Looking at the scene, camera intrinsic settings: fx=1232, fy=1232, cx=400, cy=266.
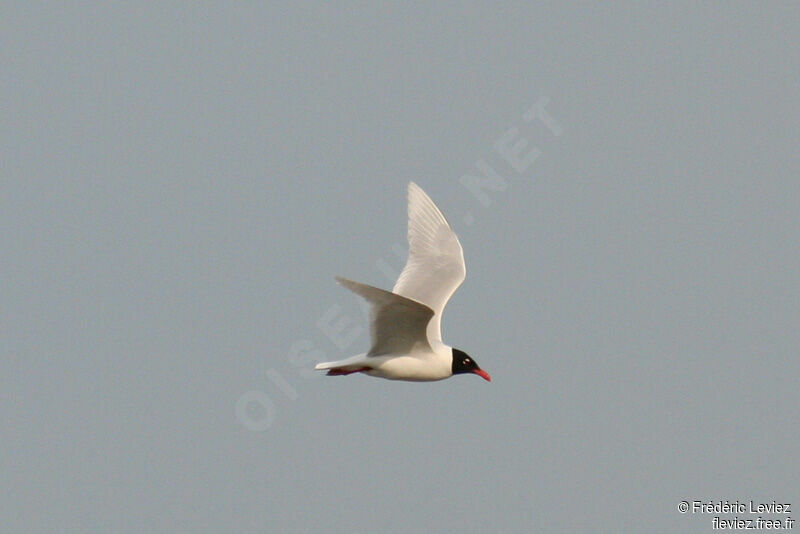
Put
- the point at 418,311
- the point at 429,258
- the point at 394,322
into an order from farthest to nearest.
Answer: the point at 429,258, the point at 394,322, the point at 418,311

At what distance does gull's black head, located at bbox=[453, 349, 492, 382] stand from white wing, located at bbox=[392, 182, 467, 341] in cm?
72

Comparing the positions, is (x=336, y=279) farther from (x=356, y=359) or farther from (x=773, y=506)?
(x=773, y=506)

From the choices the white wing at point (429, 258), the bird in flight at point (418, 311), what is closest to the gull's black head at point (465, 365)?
the bird in flight at point (418, 311)

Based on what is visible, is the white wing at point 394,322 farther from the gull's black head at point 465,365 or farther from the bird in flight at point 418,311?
the gull's black head at point 465,365

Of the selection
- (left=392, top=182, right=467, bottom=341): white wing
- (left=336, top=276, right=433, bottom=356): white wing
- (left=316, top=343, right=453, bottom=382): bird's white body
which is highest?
(left=392, top=182, right=467, bottom=341): white wing

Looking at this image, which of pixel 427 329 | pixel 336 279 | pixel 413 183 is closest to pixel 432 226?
pixel 413 183

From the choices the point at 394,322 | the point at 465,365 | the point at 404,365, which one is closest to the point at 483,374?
the point at 465,365

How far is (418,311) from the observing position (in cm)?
1563

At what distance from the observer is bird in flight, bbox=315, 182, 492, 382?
15.7 metres

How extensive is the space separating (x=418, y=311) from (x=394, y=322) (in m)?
0.50

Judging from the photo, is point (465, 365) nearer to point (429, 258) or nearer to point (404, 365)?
point (404, 365)

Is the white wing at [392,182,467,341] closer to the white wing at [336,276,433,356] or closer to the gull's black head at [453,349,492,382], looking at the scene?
the gull's black head at [453,349,492,382]

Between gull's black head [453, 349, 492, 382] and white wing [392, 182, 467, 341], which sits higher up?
white wing [392, 182, 467, 341]

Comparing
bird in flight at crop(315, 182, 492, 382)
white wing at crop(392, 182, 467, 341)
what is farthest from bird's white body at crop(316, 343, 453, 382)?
white wing at crop(392, 182, 467, 341)
